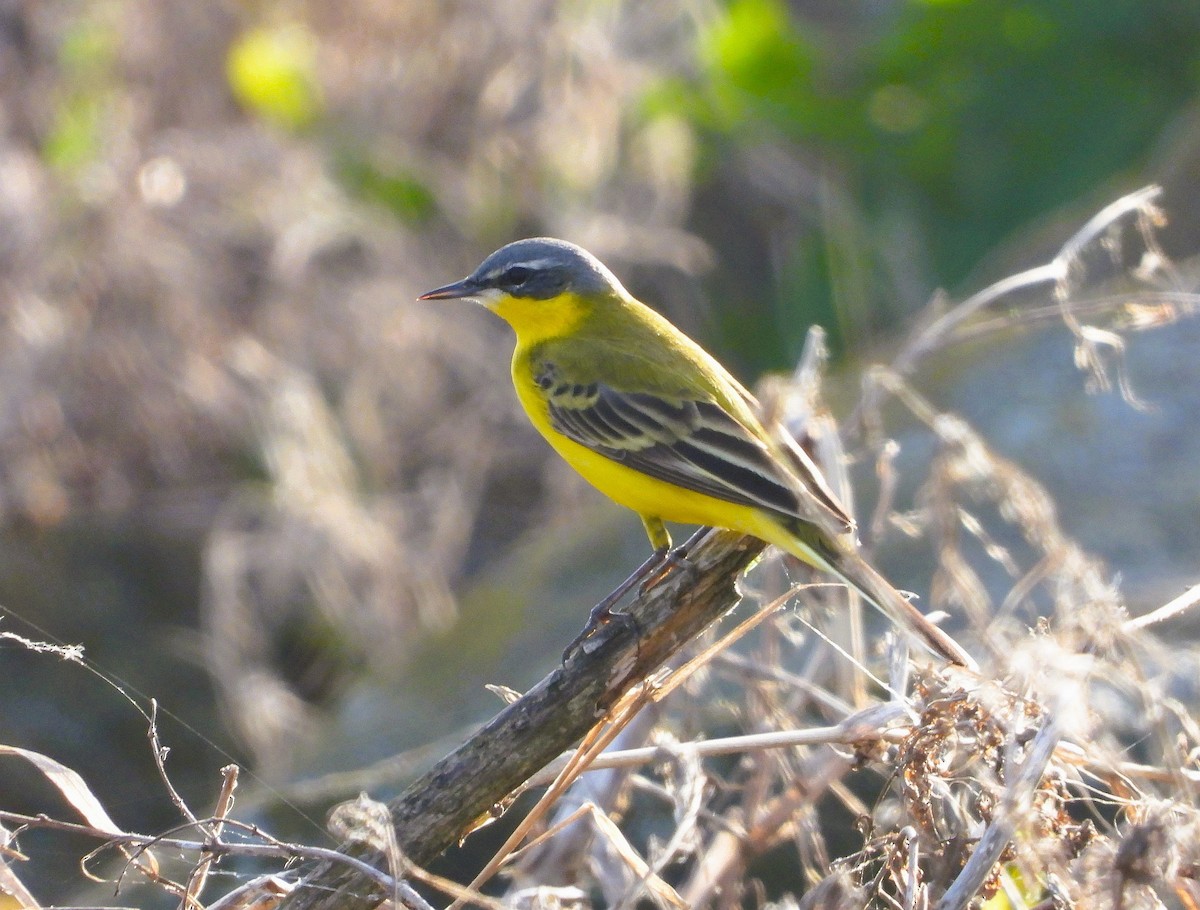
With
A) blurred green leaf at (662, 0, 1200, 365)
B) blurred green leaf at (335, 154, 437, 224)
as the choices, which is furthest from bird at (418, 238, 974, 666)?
blurred green leaf at (662, 0, 1200, 365)

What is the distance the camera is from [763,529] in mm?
3430

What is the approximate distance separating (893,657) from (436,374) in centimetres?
647

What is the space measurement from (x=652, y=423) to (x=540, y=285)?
0.87 meters

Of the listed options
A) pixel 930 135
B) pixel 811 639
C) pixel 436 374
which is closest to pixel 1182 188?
pixel 930 135

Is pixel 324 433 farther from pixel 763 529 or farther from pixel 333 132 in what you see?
pixel 763 529

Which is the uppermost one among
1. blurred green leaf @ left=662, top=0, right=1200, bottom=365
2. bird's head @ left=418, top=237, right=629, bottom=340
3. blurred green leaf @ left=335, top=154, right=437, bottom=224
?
blurred green leaf @ left=335, top=154, right=437, bottom=224

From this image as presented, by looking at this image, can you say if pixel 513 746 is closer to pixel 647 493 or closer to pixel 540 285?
pixel 647 493

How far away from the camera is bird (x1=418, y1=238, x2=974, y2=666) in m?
3.37

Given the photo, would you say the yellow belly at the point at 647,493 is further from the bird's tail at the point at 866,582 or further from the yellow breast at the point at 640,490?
the bird's tail at the point at 866,582

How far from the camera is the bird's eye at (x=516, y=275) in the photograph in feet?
15.1

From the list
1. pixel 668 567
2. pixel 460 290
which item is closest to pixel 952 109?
pixel 460 290

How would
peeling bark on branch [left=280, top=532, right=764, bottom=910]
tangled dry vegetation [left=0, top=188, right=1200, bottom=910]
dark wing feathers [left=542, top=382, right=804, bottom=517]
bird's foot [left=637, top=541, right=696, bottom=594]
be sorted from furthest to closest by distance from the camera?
dark wing feathers [left=542, top=382, right=804, bottom=517] → bird's foot [left=637, top=541, right=696, bottom=594] → peeling bark on branch [left=280, top=532, right=764, bottom=910] → tangled dry vegetation [left=0, top=188, right=1200, bottom=910]

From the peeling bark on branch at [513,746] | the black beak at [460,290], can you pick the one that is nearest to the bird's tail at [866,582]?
the peeling bark on branch at [513,746]

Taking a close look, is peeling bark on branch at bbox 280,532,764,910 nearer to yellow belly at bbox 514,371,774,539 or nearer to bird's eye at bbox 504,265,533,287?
yellow belly at bbox 514,371,774,539
